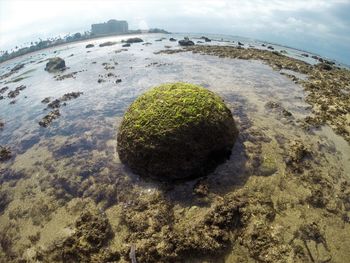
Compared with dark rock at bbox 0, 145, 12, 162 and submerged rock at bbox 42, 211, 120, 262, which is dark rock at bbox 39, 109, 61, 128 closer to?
dark rock at bbox 0, 145, 12, 162

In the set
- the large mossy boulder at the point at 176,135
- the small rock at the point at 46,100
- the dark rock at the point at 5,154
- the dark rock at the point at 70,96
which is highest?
the large mossy boulder at the point at 176,135

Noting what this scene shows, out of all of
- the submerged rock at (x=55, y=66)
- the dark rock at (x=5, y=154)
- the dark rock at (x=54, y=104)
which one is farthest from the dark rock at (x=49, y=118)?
the submerged rock at (x=55, y=66)

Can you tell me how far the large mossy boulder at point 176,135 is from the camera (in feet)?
36.3

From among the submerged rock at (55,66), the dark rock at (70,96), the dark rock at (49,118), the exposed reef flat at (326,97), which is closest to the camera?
the exposed reef flat at (326,97)

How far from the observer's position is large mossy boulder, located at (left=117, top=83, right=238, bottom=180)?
36.3 feet

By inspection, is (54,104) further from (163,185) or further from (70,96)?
(163,185)

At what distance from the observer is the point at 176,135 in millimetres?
11094

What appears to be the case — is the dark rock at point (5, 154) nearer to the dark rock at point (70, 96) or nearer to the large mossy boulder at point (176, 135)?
the large mossy boulder at point (176, 135)

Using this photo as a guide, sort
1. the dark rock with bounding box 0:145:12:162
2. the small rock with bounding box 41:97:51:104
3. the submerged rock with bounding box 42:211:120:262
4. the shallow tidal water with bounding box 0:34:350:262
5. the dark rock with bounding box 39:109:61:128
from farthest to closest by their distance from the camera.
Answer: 1. the small rock with bounding box 41:97:51:104
2. the dark rock with bounding box 39:109:61:128
3. the dark rock with bounding box 0:145:12:162
4. the shallow tidal water with bounding box 0:34:350:262
5. the submerged rock with bounding box 42:211:120:262

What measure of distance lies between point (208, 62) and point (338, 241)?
30.1m

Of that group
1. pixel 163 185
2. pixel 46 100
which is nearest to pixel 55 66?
pixel 46 100

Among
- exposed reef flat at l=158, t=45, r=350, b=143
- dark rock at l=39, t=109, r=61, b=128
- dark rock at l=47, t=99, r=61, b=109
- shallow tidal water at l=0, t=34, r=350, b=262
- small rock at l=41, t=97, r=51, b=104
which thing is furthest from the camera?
small rock at l=41, t=97, r=51, b=104

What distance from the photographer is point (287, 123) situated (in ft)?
53.8

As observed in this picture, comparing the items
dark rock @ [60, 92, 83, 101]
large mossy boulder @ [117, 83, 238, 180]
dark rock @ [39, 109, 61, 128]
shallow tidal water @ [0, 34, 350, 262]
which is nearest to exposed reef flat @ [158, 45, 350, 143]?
shallow tidal water @ [0, 34, 350, 262]
